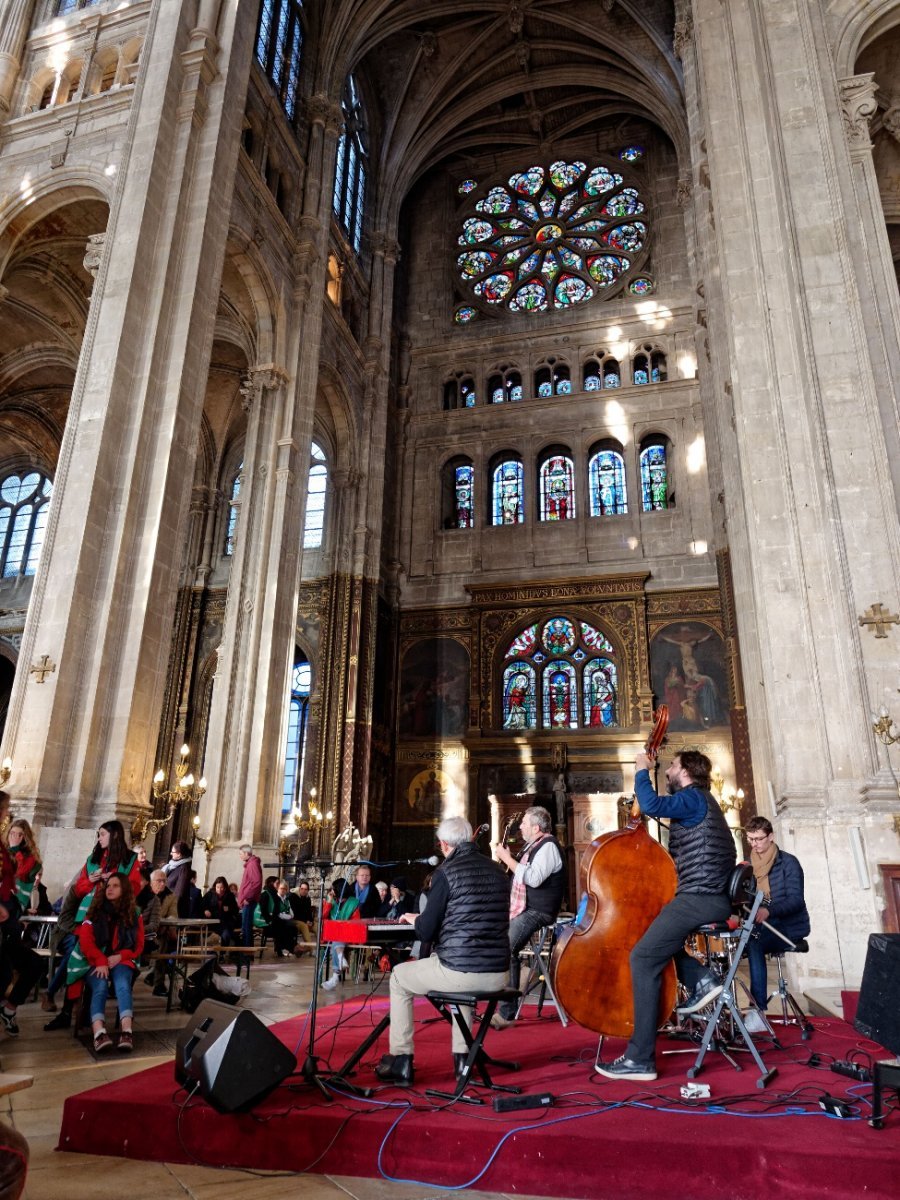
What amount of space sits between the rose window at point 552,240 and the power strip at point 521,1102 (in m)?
23.2

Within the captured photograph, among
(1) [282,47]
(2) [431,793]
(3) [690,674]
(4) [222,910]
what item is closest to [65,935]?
(4) [222,910]

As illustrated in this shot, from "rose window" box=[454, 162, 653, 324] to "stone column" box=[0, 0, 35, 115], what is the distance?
40.9 ft

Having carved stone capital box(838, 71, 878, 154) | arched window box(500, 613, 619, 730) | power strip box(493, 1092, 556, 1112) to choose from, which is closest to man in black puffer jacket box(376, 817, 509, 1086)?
power strip box(493, 1092, 556, 1112)

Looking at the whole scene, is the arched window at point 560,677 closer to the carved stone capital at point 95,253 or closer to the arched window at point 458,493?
the arched window at point 458,493

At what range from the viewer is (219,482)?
23.9 m

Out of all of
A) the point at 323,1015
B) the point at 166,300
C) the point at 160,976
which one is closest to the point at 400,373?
A: the point at 166,300

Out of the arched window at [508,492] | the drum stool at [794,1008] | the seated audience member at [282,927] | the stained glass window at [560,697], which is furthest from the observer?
the arched window at [508,492]

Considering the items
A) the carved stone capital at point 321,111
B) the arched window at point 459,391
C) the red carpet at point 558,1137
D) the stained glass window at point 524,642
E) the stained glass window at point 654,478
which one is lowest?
the red carpet at point 558,1137

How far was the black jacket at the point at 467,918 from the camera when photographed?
4117 millimetres

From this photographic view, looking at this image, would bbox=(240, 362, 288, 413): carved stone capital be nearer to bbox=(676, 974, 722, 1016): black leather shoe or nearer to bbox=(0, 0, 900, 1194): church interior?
bbox=(0, 0, 900, 1194): church interior

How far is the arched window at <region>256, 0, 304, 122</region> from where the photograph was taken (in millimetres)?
18156

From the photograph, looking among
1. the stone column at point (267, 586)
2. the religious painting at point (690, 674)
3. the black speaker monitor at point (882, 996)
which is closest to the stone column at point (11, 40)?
the stone column at point (267, 586)

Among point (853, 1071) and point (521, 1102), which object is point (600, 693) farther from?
point (521, 1102)

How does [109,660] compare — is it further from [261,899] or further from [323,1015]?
[323,1015]
